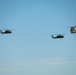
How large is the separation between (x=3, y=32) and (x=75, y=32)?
2911 centimetres

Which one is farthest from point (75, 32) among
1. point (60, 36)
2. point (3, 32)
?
point (3, 32)

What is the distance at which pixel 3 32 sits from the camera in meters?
162

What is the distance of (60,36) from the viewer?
532 ft

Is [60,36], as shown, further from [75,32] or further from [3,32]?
[3,32]

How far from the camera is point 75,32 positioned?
156 m

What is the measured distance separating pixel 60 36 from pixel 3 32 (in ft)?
75.8

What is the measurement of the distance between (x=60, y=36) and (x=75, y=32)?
8461mm
